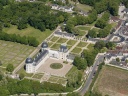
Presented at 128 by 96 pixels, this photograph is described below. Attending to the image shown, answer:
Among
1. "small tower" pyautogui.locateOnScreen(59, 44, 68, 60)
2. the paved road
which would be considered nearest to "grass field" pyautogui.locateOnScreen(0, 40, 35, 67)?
"small tower" pyautogui.locateOnScreen(59, 44, 68, 60)

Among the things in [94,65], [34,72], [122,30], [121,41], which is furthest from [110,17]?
[34,72]

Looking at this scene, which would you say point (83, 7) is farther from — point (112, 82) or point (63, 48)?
point (112, 82)

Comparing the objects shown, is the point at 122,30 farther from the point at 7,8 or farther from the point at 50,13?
the point at 7,8

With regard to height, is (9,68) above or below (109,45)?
below

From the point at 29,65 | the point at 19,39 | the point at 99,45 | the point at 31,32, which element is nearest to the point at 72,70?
the point at 29,65

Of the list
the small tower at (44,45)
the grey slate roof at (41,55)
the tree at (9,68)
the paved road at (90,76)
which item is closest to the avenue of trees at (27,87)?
the paved road at (90,76)

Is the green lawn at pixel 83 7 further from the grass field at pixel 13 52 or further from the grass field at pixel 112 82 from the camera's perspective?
the grass field at pixel 112 82
